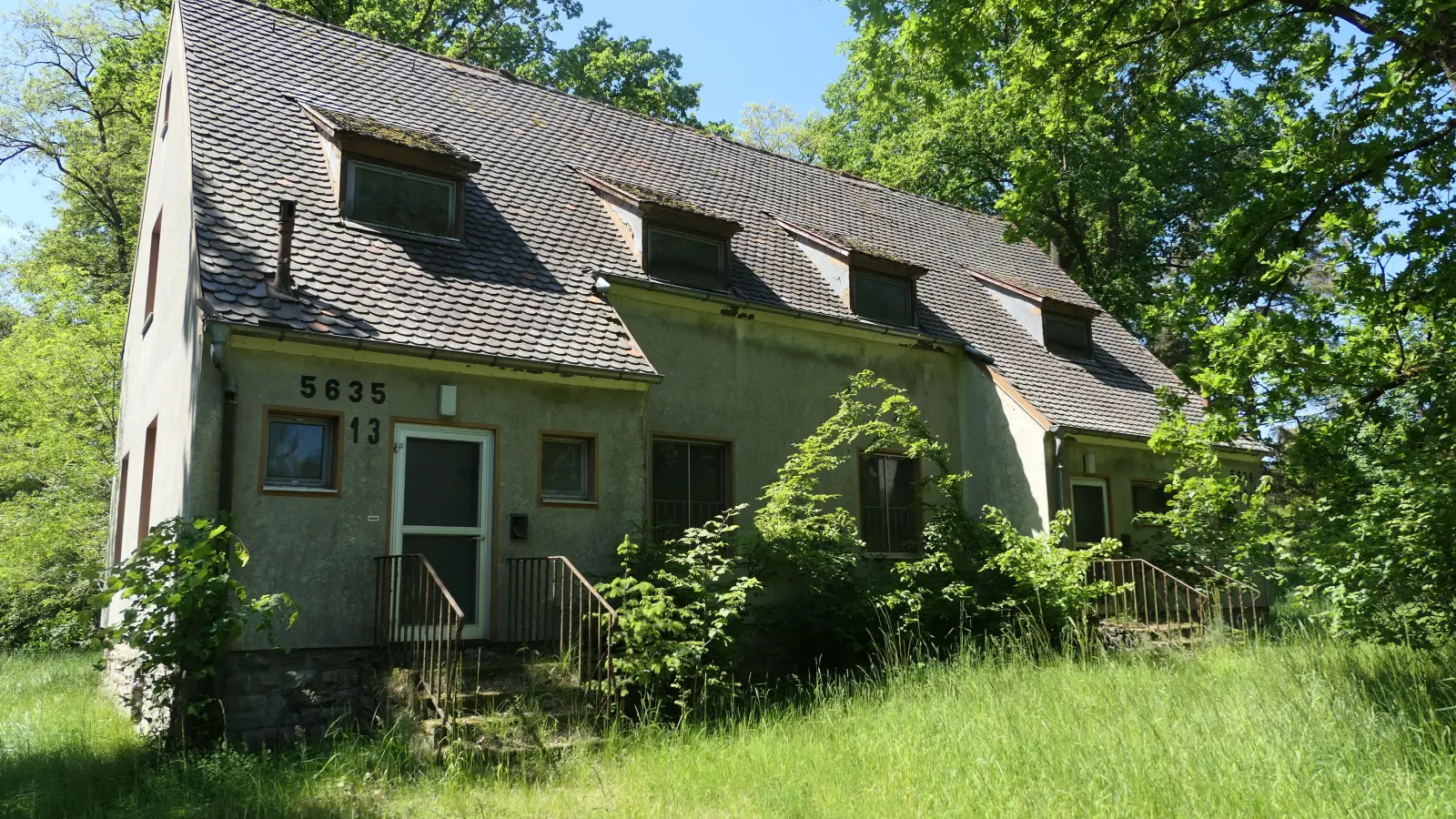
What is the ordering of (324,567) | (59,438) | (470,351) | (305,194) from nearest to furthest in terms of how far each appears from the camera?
1. (324,567)
2. (470,351)
3. (305,194)
4. (59,438)

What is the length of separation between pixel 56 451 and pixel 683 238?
47.9ft

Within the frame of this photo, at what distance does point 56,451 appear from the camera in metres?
19.7

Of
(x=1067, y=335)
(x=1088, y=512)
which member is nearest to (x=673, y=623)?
(x=1088, y=512)

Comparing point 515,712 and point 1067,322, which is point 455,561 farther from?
point 1067,322

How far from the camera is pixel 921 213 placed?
65.8ft

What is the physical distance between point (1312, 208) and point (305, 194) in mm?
9868

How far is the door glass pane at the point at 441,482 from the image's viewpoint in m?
9.52

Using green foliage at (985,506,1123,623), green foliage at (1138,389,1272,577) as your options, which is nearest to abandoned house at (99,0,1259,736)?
green foliage at (985,506,1123,623)

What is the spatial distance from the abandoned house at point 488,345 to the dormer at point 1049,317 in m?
0.05

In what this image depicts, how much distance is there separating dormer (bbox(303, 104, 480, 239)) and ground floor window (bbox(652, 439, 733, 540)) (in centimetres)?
346

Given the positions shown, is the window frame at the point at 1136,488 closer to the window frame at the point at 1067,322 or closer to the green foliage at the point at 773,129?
the window frame at the point at 1067,322

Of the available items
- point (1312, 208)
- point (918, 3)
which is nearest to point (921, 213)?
point (918, 3)

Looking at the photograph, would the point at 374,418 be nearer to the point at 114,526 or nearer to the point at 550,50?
the point at 114,526

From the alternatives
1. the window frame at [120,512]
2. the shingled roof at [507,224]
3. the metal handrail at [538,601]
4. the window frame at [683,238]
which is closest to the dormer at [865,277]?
the shingled roof at [507,224]
